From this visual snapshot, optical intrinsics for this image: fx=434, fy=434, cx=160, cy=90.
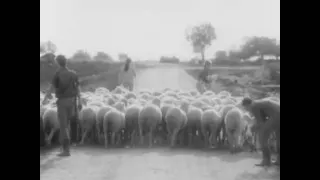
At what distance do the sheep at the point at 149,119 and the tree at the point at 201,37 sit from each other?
1140 millimetres

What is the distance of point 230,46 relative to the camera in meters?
6.68

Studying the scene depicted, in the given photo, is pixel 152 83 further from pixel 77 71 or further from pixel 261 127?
pixel 261 127

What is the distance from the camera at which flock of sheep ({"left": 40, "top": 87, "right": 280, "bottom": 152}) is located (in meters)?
6.72

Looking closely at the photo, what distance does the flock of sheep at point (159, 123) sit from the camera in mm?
6719

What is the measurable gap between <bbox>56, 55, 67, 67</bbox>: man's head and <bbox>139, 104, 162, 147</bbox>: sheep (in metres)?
1.46

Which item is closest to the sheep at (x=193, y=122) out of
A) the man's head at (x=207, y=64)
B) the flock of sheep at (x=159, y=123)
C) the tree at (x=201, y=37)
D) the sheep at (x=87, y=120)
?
the flock of sheep at (x=159, y=123)

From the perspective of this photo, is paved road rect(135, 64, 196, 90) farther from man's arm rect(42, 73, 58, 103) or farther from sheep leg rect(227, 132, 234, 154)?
man's arm rect(42, 73, 58, 103)

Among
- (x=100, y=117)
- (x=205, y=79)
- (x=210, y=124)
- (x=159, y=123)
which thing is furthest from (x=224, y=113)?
(x=100, y=117)

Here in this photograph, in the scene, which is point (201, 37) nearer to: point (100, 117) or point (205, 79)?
point (205, 79)

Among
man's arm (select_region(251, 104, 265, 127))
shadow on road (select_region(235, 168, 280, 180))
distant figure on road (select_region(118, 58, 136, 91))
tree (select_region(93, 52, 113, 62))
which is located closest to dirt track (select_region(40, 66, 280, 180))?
shadow on road (select_region(235, 168, 280, 180))

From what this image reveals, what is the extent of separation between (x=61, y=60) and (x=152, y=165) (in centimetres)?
200
